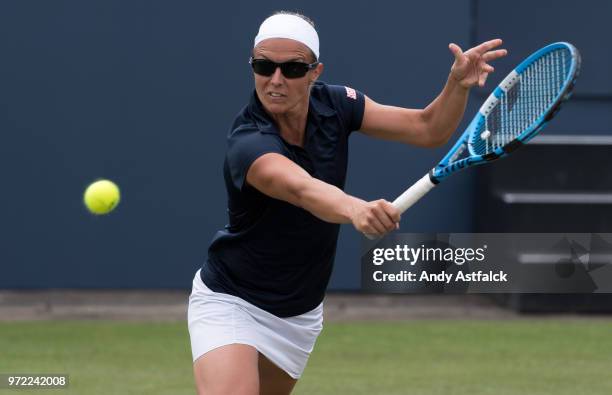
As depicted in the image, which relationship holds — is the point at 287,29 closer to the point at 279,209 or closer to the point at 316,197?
the point at 279,209

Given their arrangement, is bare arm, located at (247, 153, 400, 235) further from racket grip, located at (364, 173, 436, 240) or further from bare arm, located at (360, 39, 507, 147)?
bare arm, located at (360, 39, 507, 147)

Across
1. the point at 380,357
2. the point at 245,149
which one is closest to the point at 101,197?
the point at 380,357

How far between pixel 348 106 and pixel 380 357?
314 centimetres

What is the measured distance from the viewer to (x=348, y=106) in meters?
4.21

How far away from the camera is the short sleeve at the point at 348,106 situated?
4.18 meters

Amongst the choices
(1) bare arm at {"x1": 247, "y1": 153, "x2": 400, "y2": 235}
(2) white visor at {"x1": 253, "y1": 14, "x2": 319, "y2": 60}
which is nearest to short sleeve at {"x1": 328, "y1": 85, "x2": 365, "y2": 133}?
(2) white visor at {"x1": 253, "y1": 14, "x2": 319, "y2": 60}

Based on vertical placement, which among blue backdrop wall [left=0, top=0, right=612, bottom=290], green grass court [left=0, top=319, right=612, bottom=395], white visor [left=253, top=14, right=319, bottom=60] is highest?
white visor [left=253, top=14, right=319, bottom=60]

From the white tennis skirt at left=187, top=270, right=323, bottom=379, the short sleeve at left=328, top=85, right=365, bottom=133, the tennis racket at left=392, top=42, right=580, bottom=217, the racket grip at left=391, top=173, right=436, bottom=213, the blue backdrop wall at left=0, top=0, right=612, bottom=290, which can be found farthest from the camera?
the blue backdrop wall at left=0, top=0, right=612, bottom=290

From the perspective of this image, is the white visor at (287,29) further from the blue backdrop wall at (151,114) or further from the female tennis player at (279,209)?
the blue backdrop wall at (151,114)

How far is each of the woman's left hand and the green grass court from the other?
2498 mm

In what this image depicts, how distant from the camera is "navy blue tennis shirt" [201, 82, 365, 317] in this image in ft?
13.0

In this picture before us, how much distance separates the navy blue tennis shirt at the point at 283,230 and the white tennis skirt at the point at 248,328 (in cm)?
3

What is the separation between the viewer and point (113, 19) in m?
8.72

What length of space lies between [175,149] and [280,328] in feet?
15.8
